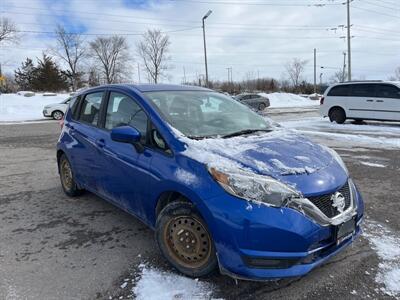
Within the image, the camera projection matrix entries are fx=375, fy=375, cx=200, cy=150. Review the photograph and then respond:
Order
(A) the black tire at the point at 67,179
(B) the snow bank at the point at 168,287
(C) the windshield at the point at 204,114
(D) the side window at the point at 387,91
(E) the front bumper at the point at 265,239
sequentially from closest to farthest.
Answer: (E) the front bumper at the point at 265,239, (B) the snow bank at the point at 168,287, (C) the windshield at the point at 204,114, (A) the black tire at the point at 67,179, (D) the side window at the point at 387,91

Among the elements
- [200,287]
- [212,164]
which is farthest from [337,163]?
[200,287]

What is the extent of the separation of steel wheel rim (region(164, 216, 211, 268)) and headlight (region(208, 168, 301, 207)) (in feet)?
1.48

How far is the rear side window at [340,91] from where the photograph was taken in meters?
16.1

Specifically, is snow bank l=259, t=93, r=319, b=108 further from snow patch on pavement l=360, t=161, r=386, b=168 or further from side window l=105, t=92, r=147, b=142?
side window l=105, t=92, r=147, b=142

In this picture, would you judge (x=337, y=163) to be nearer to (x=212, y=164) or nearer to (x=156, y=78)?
(x=212, y=164)

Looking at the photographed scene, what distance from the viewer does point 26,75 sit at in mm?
72000

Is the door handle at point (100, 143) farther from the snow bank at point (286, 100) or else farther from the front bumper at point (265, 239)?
the snow bank at point (286, 100)

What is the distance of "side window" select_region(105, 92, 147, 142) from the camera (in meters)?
3.75

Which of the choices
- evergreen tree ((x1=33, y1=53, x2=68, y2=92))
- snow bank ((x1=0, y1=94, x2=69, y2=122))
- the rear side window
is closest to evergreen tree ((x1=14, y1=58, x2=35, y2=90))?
evergreen tree ((x1=33, y1=53, x2=68, y2=92))

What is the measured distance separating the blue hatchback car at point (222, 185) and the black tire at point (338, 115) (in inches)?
517

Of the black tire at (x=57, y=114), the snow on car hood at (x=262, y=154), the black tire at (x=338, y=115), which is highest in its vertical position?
the snow on car hood at (x=262, y=154)

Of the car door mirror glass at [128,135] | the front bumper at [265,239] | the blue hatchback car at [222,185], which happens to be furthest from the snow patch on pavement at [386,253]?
the car door mirror glass at [128,135]

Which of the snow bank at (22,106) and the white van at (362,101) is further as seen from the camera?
the snow bank at (22,106)

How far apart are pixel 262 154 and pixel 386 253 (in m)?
1.66
